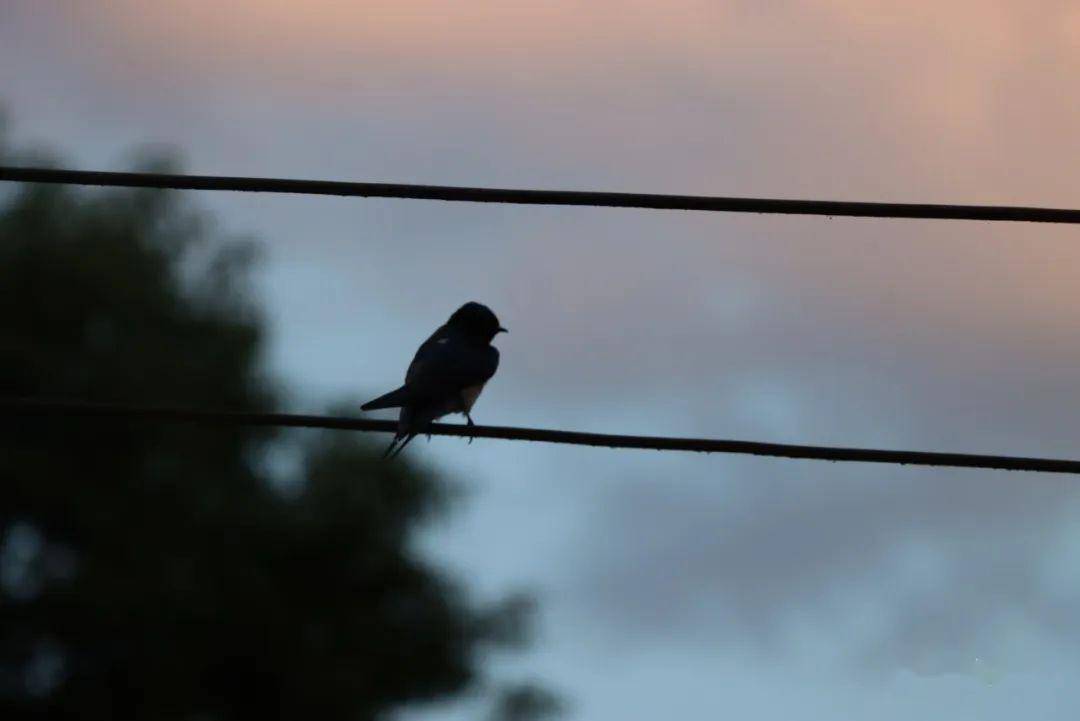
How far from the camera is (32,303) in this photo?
74.9 feet

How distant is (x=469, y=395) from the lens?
11617 mm

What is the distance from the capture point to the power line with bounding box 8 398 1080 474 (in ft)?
24.8

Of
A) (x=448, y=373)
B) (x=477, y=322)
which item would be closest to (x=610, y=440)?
(x=448, y=373)

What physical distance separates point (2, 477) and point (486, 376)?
10675 millimetres

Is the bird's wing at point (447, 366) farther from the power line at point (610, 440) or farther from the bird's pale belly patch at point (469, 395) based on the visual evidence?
the power line at point (610, 440)

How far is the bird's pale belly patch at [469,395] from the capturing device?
11.4 m

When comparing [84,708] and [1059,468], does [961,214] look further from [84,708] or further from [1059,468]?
[84,708]

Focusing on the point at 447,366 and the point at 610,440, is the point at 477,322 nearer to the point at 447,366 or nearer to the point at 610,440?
the point at 447,366

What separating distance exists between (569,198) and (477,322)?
518 cm

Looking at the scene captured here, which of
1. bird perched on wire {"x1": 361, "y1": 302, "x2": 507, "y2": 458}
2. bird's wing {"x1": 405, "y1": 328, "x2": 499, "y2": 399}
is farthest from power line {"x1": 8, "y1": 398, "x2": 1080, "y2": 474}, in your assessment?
bird's wing {"x1": 405, "y1": 328, "x2": 499, "y2": 399}

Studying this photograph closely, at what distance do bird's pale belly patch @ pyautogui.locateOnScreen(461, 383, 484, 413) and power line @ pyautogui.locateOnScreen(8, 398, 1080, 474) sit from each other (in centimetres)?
362

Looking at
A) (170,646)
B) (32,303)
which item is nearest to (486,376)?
(170,646)

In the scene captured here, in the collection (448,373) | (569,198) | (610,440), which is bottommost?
(610,440)

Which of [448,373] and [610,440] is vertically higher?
[448,373]
